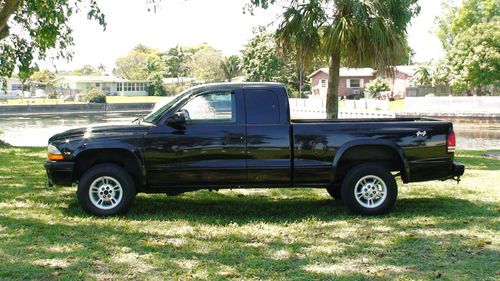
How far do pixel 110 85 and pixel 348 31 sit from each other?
89.7 m

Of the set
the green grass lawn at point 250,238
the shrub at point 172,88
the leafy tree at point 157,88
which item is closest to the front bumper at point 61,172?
the green grass lawn at point 250,238

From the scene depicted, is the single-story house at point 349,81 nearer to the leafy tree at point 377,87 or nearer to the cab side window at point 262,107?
the leafy tree at point 377,87

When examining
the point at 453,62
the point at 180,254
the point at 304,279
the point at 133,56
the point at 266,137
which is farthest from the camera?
the point at 133,56

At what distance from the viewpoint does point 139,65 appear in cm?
11875

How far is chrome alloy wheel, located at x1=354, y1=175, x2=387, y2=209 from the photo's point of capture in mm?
7613

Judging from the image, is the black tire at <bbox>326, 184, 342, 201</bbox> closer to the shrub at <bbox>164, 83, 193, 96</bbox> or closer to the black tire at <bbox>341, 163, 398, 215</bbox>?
the black tire at <bbox>341, 163, 398, 215</bbox>

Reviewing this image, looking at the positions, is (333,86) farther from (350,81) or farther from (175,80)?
(175,80)

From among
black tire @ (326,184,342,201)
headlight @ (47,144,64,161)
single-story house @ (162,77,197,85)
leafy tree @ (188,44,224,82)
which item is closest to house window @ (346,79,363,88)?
leafy tree @ (188,44,224,82)

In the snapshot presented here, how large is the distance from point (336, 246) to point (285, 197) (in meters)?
3.11

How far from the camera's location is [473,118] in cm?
4062

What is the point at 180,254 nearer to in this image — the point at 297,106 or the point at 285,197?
the point at 285,197

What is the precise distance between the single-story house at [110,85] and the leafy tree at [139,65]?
385 centimetres

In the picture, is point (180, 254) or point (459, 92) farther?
point (459, 92)

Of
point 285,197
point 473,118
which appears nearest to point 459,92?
point 473,118
